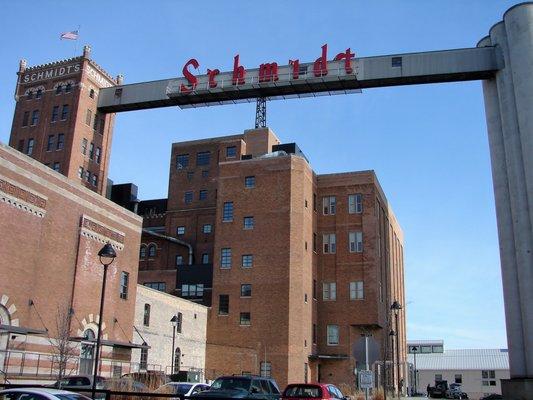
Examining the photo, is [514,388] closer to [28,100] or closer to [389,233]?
[389,233]

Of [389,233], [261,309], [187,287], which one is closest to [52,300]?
[261,309]

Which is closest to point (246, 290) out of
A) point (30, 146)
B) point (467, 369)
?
point (30, 146)

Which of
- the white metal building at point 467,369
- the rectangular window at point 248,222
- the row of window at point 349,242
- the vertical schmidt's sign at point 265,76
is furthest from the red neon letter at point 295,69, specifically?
the white metal building at point 467,369

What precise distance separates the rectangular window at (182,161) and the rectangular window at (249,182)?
20321mm

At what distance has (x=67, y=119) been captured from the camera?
53688 millimetres

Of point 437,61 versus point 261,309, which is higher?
point 437,61

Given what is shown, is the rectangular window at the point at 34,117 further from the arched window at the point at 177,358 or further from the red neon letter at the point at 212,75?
the arched window at the point at 177,358

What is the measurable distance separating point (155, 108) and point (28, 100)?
40.8 ft

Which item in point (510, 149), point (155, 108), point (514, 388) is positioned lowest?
point (514, 388)

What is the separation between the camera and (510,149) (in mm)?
40375

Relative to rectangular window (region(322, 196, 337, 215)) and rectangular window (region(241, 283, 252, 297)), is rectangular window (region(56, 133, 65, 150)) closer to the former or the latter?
rectangular window (region(241, 283, 252, 297))

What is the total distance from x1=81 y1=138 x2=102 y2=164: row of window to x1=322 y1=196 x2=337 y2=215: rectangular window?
22421 mm

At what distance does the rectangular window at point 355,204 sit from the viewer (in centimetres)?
6128

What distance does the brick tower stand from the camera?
175ft
